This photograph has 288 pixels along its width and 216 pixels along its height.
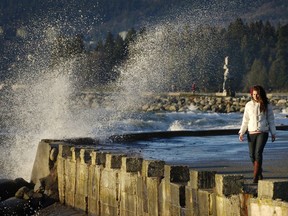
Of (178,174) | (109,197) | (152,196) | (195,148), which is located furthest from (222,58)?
(178,174)

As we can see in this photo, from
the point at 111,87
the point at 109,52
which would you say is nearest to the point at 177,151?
the point at 111,87

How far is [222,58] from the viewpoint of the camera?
15888 centimetres

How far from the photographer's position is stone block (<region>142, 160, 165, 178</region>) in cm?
1308

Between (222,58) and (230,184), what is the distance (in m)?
149

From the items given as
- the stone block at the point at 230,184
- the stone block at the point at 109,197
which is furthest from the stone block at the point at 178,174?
the stone block at the point at 109,197

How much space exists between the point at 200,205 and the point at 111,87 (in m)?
139

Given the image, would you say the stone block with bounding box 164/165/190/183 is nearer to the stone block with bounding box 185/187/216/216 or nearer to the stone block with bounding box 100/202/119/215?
the stone block with bounding box 185/187/216/216

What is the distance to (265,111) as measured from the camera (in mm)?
13688

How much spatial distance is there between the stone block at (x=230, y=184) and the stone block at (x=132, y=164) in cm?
311

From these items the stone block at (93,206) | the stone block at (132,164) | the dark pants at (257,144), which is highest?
the dark pants at (257,144)

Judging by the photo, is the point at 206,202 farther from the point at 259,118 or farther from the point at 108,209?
the point at 108,209

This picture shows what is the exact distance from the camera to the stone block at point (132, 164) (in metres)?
14.0

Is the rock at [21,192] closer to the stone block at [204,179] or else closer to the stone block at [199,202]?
the stone block at [199,202]

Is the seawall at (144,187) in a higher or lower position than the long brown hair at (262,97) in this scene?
lower
